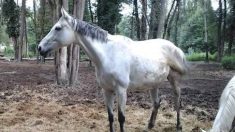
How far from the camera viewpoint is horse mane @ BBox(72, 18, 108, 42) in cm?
568

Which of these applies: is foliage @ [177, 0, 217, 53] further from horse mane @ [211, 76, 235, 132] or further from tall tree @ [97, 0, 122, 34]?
horse mane @ [211, 76, 235, 132]

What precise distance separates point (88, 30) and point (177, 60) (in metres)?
1.88

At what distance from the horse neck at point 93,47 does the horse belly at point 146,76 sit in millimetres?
595

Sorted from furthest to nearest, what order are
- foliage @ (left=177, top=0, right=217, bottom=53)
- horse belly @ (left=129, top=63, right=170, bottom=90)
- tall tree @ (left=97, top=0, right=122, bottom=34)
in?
foliage @ (left=177, top=0, right=217, bottom=53), tall tree @ (left=97, top=0, right=122, bottom=34), horse belly @ (left=129, top=63, right=170, bottom=90)

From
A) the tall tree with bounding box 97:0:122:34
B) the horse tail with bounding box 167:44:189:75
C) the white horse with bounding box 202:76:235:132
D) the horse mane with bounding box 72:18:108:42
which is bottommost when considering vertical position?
the white horse with bounding box 202:76:235:132

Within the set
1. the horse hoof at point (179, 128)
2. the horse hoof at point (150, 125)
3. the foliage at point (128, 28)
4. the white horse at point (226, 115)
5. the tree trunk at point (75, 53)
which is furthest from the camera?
the foliage at point (128, 28)

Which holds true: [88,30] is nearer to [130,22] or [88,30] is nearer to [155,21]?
[155,21]

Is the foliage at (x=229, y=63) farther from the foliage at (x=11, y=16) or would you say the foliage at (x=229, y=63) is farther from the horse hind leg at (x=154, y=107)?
the foliage at (x=11, y=16)

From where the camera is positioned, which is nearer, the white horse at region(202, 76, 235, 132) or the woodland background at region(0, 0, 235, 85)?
the white horse at region(202, 76, 235, 132)

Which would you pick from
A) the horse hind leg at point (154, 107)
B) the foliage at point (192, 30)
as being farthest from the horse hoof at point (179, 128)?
the foliage at point (192, 30)

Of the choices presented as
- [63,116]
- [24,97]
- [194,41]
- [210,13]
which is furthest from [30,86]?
[194,41]

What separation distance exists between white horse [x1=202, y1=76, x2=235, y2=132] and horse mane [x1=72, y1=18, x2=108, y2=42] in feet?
7.71

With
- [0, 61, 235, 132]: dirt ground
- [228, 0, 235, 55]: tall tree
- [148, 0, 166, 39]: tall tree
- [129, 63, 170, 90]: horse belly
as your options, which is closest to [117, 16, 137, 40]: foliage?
[228, 0, 235, 55]: tall tree

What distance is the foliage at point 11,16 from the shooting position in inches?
1325
